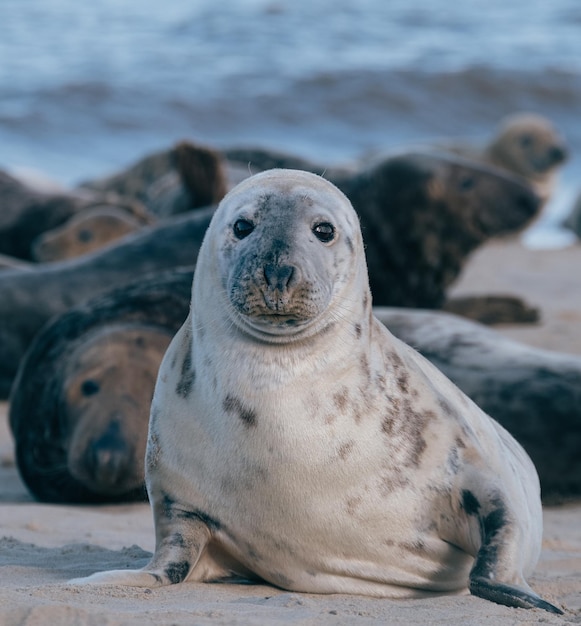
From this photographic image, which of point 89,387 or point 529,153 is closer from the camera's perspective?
point 89,387

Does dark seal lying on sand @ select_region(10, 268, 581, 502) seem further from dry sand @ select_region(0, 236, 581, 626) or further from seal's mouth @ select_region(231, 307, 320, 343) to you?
seal's mouth @ select_region(231, 307, 320, 343)

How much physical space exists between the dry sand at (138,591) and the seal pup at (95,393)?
0.13m

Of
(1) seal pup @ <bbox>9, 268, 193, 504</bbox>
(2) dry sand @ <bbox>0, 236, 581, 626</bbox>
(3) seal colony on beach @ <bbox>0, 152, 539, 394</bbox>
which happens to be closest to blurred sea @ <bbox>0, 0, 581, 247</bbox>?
(3) seal colony on beach @ <bbox>0, 152, 539, 394</bbox>

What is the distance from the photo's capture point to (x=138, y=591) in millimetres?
3129

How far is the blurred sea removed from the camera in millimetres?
20531

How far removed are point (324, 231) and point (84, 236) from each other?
6524mm

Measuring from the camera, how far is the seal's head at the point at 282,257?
119 inches

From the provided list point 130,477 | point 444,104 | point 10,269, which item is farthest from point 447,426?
point 444,104

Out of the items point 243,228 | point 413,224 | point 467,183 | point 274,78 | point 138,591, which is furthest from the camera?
point 274,78

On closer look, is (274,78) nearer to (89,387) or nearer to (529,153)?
(529,153)

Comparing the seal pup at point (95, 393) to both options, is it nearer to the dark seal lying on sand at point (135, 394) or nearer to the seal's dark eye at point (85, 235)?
the dark seal lying on sand at point (135, 394)

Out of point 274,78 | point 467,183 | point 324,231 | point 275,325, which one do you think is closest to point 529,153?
point 467,183

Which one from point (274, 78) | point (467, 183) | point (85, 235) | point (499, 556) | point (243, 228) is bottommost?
point (499, 556)

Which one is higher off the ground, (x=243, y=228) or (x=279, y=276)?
(x=243, y=228)
